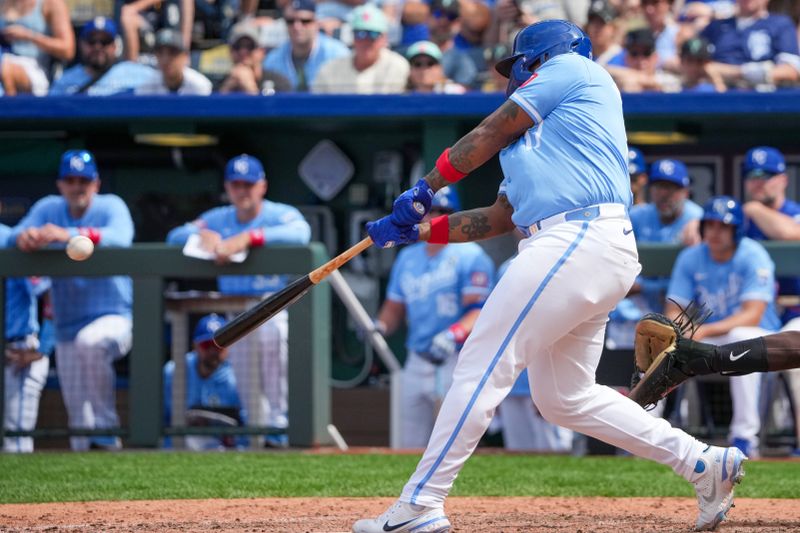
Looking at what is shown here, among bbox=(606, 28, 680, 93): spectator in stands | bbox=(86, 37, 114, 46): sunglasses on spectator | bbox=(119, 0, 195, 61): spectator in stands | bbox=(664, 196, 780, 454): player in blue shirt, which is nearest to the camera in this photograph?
bbox=(664, 196, 780, 454): player in blue shirt

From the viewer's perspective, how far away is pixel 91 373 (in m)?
7.89

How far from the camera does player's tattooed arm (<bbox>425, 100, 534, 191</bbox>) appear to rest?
13.5ft

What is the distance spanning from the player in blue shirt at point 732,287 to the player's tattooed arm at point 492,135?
362 cm

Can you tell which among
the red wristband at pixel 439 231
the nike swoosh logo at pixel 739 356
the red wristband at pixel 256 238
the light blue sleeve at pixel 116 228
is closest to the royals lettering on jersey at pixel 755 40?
the red wristband at pixel 256 238

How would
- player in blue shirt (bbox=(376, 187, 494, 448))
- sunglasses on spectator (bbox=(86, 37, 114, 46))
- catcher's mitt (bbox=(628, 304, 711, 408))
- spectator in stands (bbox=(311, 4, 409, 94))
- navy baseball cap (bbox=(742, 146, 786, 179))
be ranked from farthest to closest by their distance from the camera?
sunglasses on spectator (bbox=(86, 37, 114, 46)), spectator in stands (bbox=(311, 4, 409, 94)), player in blue shirt (bbox=(376, 187, 494, 448)), navy baseball cap (bbox=(742, 146, 786, 179)), catcher's mitt (bbox=(628, 304, 711, 408))

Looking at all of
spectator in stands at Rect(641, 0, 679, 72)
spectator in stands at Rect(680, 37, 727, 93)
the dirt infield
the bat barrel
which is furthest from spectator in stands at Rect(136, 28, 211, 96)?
the bat barrel

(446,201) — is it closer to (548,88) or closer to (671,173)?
(671,173)

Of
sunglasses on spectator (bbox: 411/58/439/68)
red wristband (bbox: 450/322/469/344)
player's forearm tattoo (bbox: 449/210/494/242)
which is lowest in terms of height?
red wristband (bbox: 450/322/469/344)

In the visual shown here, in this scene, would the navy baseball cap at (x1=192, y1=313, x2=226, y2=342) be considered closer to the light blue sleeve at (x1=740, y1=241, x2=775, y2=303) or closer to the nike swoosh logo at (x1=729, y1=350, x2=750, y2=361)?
the light blue sleeve at (x1=740, y1=241, x2=775, y2=303)

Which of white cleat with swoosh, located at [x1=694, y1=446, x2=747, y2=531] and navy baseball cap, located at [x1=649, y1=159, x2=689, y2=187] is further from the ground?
navy baseball cap, located at [x1=649, y1=159, x2=689, y2=187]

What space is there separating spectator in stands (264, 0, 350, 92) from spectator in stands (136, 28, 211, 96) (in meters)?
0.55

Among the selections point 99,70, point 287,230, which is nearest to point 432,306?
point 287,230

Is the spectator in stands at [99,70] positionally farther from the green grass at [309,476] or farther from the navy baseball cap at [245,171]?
the green grass at [309,476]

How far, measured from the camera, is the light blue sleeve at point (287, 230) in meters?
8.05
